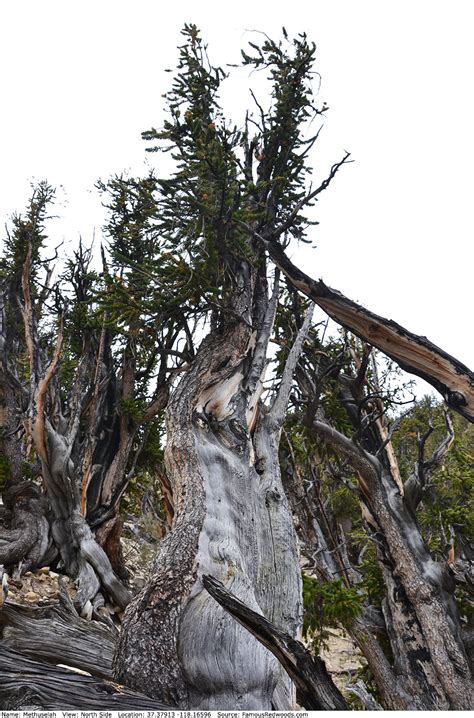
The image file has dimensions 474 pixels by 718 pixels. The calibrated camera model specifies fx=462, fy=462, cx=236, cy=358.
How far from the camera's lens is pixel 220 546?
8.93 feet

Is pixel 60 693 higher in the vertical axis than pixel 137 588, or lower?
higher

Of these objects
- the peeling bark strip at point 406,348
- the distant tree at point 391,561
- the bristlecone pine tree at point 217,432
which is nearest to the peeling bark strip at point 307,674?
the bristlecone pine tree at point 217,432

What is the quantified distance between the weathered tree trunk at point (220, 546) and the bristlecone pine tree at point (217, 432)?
11 mm

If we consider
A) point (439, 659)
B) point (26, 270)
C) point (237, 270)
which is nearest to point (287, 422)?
point (237, 270)

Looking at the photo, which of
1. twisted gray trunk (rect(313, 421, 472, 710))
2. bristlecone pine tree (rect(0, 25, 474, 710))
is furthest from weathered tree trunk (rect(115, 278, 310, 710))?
twisted gray trunk (rect(313, 421, 472, 710))

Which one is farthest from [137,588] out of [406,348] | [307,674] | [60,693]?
[406,348]

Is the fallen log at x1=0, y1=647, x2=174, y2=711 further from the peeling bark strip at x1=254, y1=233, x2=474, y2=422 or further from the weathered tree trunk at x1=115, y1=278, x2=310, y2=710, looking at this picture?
the peeling bark strip at x1=254, y1=233, x2=474, y2=422

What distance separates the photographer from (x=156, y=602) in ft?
7.26

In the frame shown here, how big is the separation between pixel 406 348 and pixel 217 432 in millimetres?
2628

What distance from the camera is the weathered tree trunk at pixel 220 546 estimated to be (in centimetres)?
197

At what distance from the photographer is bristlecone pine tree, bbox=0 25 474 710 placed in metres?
2.07

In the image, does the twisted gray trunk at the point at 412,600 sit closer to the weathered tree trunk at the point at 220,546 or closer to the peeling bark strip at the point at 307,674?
the weathered tree trunk at the point at 220,546

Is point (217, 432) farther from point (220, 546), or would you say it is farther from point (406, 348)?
point (406, 348)

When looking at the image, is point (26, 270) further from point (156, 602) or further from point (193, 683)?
point (193, 683)
